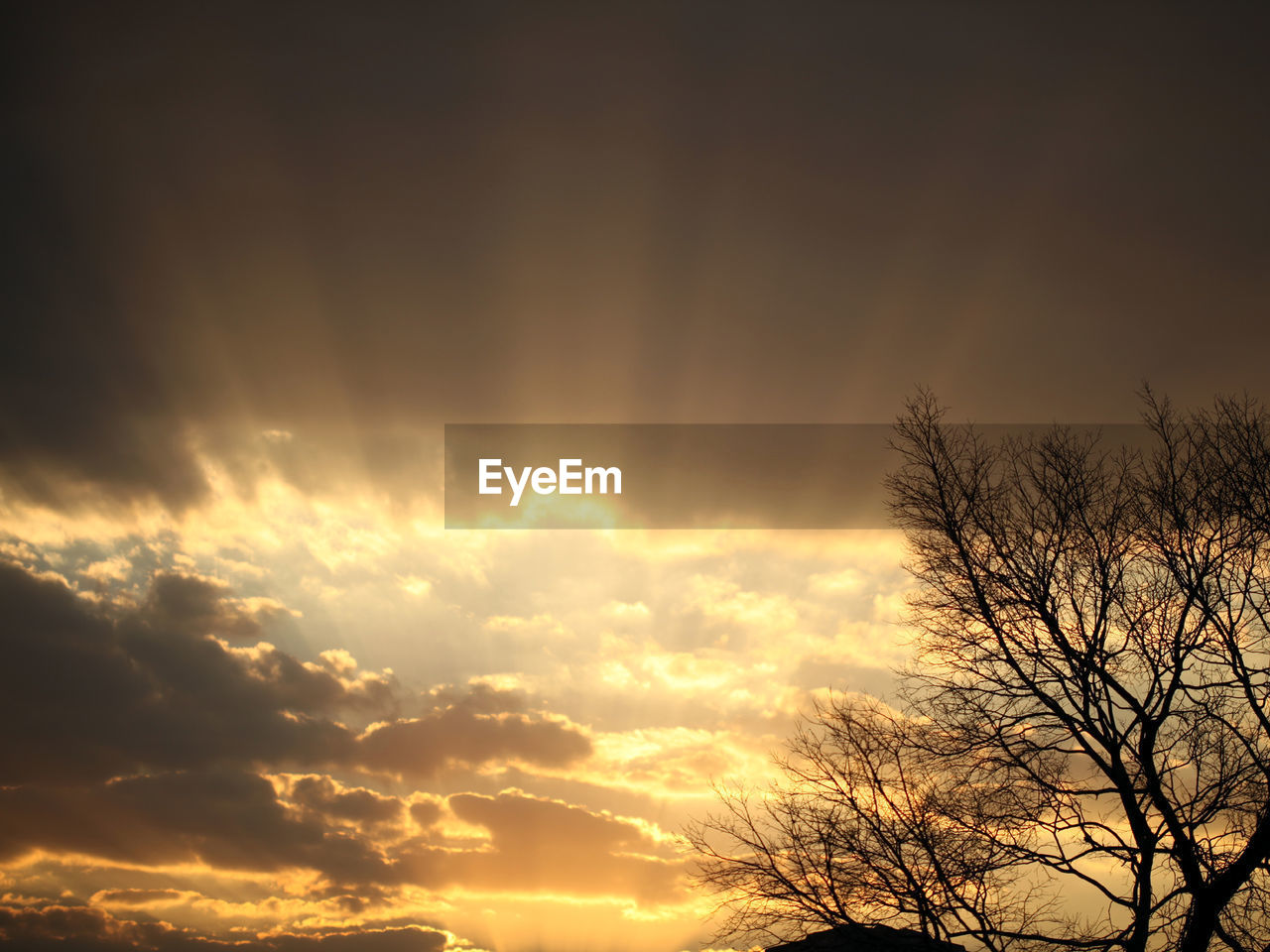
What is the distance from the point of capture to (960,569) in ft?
51.9

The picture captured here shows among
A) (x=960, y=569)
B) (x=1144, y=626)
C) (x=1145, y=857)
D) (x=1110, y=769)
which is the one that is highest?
(x=960, y=569)

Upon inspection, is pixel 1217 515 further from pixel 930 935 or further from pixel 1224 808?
pixel 930 935

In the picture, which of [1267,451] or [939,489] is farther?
[939,489]

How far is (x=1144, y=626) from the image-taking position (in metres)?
14.8

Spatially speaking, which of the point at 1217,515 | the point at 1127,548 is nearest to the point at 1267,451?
the point at 1217,515

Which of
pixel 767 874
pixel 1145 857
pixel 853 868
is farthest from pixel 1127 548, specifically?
pixel 767 874

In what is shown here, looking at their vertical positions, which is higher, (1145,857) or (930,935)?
(1145,857)

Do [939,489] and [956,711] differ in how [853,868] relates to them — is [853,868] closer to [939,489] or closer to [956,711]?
[956,711]

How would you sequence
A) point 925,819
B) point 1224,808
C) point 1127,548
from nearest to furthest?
1. point 1224,808
2. point 925,819
3. point 1127,548

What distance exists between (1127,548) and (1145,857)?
17.2 feet

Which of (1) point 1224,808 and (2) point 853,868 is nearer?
(1) point 1224,808

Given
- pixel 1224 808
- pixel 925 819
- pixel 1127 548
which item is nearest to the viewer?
pixel 1224 808

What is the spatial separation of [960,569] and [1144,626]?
→ 3.12m

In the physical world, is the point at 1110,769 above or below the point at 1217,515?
below
